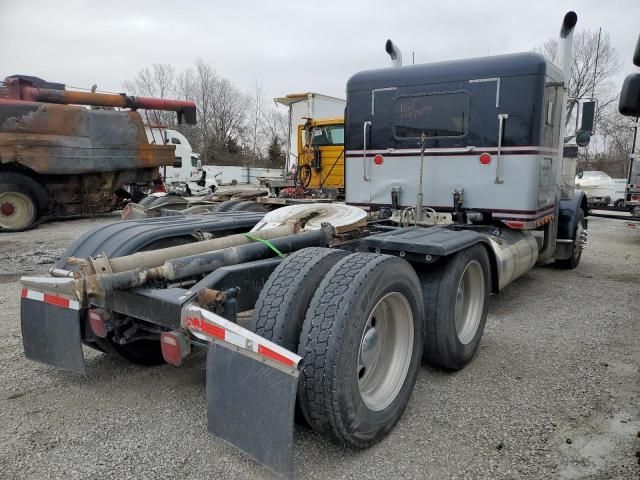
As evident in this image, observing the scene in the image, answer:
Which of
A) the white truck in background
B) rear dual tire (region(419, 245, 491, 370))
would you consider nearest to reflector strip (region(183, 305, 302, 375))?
rear dual tire (region(419, 245, 491, 370))

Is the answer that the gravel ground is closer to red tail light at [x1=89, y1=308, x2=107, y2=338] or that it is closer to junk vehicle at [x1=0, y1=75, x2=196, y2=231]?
red tail light at [x1=89, y1=308, x2=107, y2=338]

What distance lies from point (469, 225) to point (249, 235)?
269 centimetres

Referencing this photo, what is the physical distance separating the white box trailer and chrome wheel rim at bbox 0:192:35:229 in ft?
23.5

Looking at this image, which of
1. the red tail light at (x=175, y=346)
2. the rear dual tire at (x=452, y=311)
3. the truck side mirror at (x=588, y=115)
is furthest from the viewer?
the truck side mirror at (x=588, y=115)

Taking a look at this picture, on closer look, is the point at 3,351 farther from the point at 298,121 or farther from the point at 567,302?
the point at 298,121

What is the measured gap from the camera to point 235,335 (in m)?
2.12

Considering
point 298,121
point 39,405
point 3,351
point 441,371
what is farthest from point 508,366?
point 298,121

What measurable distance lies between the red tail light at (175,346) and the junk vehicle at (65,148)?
11645mm

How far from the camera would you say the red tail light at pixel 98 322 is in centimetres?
272

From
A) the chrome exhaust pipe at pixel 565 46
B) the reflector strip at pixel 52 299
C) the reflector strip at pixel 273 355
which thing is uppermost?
the chrome exhaust pipe at pixel 565 46

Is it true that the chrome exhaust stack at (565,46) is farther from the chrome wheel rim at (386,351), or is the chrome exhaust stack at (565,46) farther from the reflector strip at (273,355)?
the reflector strip at (273,355)

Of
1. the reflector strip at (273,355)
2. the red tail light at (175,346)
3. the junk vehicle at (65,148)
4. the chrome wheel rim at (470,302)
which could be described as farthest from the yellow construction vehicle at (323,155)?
the reflector strip at (273,355)

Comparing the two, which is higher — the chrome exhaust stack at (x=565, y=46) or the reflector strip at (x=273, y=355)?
the chrome exhaust stack at (x=565, y=46)

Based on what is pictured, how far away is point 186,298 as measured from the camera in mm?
2357
